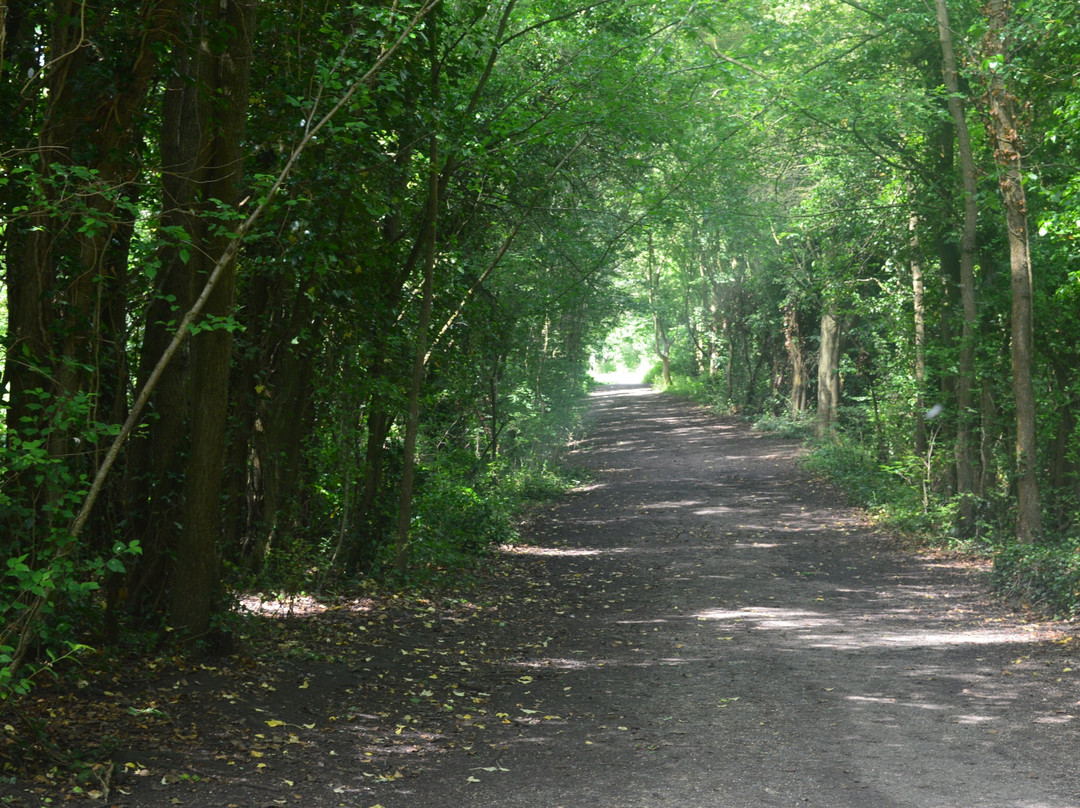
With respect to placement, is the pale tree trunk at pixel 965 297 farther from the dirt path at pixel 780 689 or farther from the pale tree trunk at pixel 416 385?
the pale tree trunk at pixel 416 385

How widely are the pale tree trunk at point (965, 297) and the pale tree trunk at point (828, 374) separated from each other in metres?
9.75

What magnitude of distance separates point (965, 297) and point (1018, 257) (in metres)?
2.04

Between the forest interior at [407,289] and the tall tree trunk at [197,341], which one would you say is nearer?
the forest interior at [407,289]

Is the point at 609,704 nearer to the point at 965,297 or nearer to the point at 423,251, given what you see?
the point at 423,251

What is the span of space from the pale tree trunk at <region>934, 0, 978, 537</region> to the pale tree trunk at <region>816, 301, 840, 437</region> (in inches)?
384

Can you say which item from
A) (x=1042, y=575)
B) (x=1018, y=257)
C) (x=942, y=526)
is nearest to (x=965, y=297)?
(x=1018, y=257)

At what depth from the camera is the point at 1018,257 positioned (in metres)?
12.2

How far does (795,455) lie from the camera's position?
25141 mm

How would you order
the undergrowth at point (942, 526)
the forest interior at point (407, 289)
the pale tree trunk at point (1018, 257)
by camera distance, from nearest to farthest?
the forest interior at point (407, 289) < the undergrowth at point (942, 526) < the pale tree trunk at point (1018, 257)

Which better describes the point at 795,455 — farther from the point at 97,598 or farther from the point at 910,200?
the point at 97,598

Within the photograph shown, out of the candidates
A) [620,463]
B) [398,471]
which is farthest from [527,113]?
[620,463]

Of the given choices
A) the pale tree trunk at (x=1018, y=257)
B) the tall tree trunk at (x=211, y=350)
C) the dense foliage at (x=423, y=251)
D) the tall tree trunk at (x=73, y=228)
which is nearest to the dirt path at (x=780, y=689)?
the pale tree trunk at (x=1018, y=257)

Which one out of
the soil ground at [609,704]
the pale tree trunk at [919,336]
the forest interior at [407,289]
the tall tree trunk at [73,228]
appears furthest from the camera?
the pale tree trunk at [919,336]

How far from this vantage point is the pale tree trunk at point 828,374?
24953 mm
